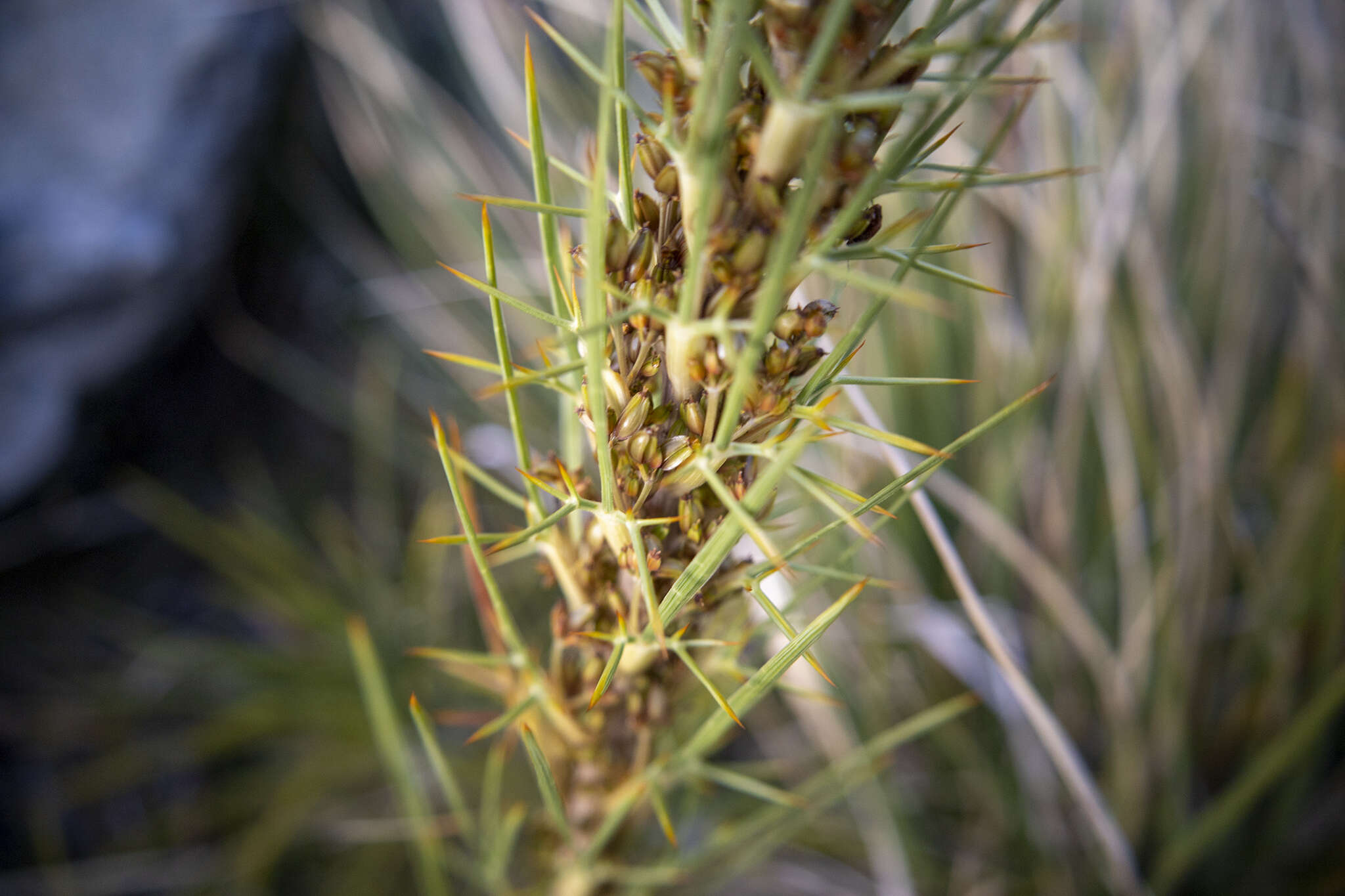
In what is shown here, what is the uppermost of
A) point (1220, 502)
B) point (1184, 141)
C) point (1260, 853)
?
point (1184, 141)

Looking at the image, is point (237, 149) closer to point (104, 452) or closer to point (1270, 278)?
point (104, 452)

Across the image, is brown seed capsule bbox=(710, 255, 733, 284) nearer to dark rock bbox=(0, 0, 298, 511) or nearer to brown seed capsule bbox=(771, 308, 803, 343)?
brown seed capsule bbox=(771, 308, 803, 343)

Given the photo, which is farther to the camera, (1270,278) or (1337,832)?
(1270,278)

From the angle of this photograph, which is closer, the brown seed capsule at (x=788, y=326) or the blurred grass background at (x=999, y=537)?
the brown seed capsule at (x=788, y=326)

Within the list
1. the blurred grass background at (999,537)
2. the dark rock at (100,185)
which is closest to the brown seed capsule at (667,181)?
the blurred grass background at (999,537)

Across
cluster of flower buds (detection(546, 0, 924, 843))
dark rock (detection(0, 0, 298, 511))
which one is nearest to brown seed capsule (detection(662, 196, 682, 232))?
cluster of flower buds (detection(546, 0, 924, 843))

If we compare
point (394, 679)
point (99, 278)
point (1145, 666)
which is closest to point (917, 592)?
point (1145, 666)

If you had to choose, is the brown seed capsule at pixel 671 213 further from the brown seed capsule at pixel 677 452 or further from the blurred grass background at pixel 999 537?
the blurred grass background at pixel 999 537
